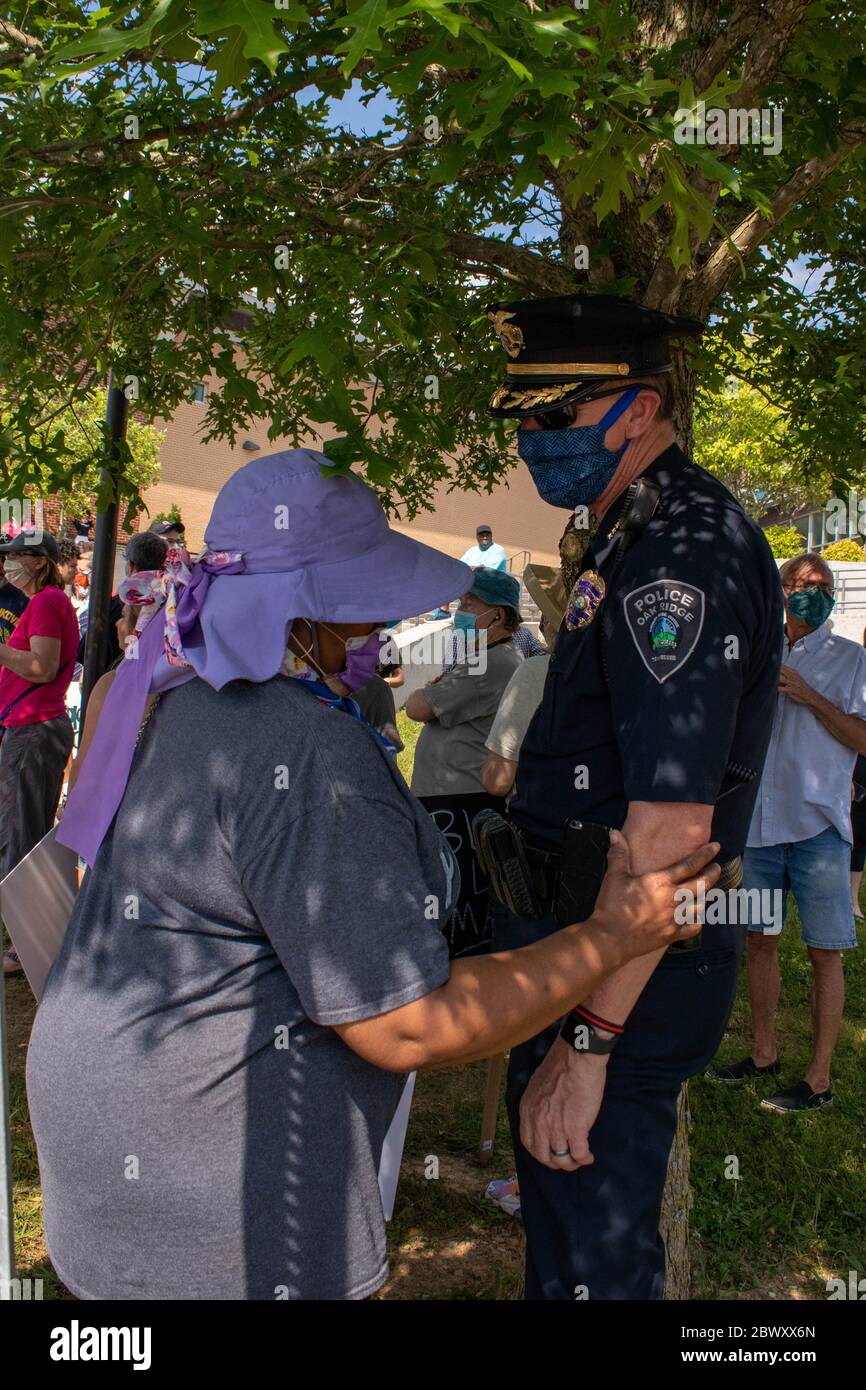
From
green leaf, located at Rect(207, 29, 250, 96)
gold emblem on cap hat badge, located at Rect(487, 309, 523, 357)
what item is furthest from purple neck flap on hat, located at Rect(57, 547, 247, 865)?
gold emblem on cap hat badge, located at Rect(487, 309, 523, 357)

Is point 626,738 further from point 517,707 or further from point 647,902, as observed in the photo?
point 517,707

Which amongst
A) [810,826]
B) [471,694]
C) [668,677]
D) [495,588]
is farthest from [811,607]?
[668,677]

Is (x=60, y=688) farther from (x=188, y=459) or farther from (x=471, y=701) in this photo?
(x=188, y=459)

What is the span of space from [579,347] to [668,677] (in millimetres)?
723

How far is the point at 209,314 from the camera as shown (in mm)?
3869

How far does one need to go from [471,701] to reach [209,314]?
221cm

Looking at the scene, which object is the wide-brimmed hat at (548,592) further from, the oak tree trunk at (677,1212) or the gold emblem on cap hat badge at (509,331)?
the oak tree trunk at (677,1212)

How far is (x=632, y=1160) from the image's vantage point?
2.16 m

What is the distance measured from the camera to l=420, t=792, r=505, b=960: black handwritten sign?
347cm

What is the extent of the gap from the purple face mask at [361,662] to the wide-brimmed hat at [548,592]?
5.70 ft

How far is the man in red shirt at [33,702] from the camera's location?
6.19m

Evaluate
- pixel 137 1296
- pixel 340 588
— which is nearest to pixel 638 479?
pixel 340 588

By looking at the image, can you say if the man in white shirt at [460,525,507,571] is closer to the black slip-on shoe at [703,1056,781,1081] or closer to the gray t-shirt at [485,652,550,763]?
the black slip-on shoe at [703,1056,781,1081]

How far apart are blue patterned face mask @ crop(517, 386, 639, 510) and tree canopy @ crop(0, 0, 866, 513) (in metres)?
0.31
